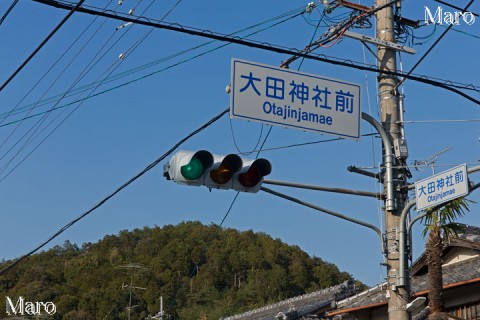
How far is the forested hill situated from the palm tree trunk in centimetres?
4693

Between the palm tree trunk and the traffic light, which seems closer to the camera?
the traffic light

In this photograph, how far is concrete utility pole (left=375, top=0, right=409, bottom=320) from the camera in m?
10.5

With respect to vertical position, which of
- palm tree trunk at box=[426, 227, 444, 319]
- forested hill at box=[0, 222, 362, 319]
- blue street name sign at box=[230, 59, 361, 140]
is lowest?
palm tree trunk at box=[426, 227, 444, 319]

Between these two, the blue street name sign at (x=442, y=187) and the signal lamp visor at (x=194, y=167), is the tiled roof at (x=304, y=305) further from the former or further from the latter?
the signal lamp visor at (x=194, y=167)

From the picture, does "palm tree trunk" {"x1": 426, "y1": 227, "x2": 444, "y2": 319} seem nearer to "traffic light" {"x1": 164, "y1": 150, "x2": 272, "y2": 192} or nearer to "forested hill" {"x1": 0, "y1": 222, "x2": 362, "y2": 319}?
"traffic light" {"x1": 164, "y1": 150, "x2": 272, "y2": 192}

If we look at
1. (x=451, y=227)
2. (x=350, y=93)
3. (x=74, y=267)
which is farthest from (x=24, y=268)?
(x=350, y=93)

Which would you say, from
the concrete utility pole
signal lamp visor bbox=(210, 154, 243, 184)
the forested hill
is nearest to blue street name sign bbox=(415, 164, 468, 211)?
the concrete utility pole

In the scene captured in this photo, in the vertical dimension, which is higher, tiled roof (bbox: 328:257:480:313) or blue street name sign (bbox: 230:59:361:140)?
blue street name sign (bbox: 230:59:361:140)

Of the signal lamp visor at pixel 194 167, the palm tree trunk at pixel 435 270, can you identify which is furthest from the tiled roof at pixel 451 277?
the signal lamp visor at pixel 194 167

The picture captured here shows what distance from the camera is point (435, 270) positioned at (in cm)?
1523

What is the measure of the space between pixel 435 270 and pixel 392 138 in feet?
16.6

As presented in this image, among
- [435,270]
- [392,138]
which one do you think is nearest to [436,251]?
[435,270]

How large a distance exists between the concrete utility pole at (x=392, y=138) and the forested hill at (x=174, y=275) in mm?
51023

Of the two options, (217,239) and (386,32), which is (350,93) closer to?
(386,32)
